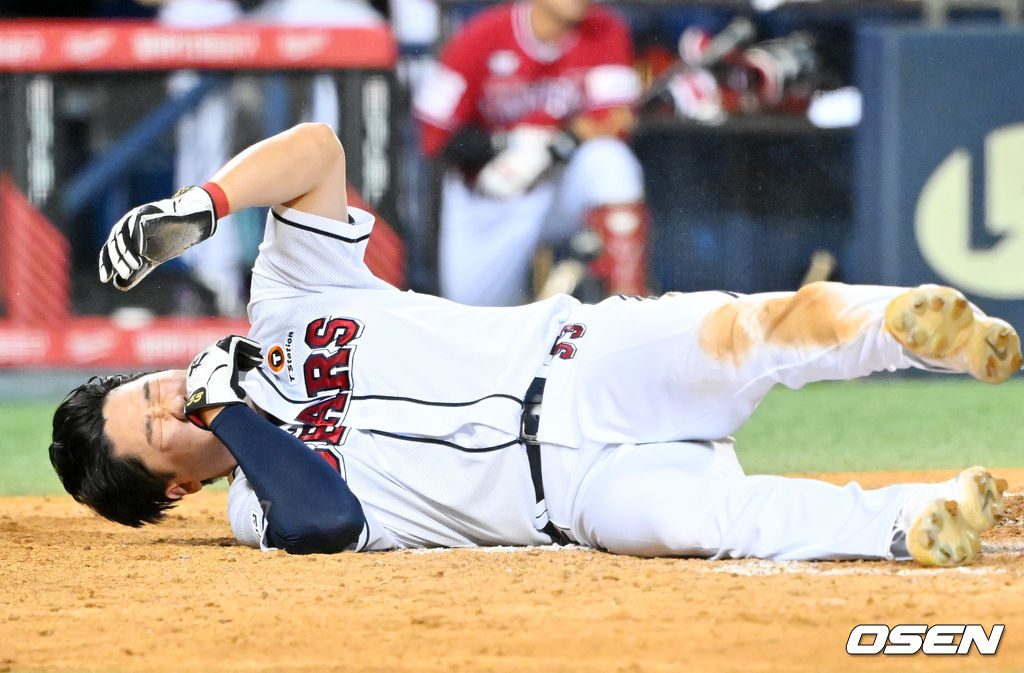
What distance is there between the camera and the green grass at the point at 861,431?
5.16m

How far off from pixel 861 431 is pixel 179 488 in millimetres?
3653

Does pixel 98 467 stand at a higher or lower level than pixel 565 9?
lower

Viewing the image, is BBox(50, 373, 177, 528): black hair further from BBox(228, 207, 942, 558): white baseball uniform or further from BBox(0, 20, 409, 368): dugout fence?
BBox(0, 20, 409, 368): dugout fence

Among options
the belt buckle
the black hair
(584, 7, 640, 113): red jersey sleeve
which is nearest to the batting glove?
the black hair

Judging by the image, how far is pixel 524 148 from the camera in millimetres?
8242

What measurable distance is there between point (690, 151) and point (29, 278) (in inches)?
164

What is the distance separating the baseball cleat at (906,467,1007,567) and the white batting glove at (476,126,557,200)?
→ 5.92m

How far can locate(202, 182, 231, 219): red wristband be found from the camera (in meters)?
2.87

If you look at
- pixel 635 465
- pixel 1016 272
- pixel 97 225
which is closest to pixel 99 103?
pixel 97 225

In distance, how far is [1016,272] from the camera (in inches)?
310

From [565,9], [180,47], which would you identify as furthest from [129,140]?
[565,9]

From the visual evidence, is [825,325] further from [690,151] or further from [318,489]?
[690,151]

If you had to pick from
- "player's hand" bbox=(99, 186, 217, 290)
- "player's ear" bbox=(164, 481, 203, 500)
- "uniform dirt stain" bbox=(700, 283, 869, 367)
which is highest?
"player's hand" bbox=(99, 186, 217, 290)

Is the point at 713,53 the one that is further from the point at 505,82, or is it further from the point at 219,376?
the point at 219,376
